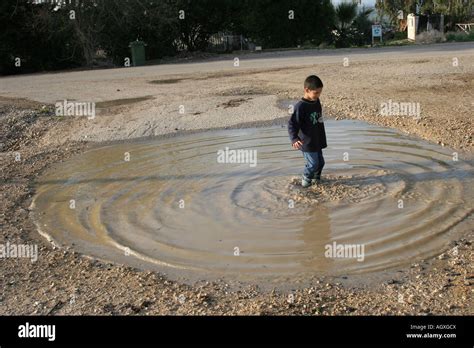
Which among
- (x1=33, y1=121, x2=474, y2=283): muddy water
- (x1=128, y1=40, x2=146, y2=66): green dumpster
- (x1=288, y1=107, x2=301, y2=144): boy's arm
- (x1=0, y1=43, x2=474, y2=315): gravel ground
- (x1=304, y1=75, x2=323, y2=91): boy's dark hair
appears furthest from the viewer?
(x1=128, y1=40, x2=146, y2=66): green dumpster

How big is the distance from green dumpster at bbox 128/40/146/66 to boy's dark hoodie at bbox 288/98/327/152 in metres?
20.3

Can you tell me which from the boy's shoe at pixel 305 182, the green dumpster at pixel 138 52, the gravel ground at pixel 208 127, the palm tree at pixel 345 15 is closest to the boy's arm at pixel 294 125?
the boy's shoe at pixel 305 182

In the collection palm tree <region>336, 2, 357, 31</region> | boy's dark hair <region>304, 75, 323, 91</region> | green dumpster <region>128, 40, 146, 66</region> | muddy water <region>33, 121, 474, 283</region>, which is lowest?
muddy water <region>33, 121, 474, 283</region>

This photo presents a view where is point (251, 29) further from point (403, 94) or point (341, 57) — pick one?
point (403, 94)

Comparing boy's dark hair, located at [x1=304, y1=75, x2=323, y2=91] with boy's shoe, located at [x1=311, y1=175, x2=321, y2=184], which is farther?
boy's shoe, located at [x1=311, y1=175, x2=321, y2=184]

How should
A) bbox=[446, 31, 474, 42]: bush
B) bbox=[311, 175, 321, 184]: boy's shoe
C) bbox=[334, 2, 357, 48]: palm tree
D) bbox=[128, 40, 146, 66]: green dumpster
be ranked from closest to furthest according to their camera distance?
bbox=[311, 175, 321, 184]: boy's shoe < bbox=[128, 40, 146, 66]: green dumpster < bbox=[446, 31, 474, 42]: bush < bbox=[334, 2, 357, 48]: palm tree

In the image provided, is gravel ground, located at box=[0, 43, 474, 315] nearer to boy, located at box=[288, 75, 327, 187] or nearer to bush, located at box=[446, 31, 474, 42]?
boy, located at box=[288, 75, 327, 187]

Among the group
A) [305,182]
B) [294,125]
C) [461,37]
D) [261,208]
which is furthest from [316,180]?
[461,37]

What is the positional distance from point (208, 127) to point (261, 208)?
16.5ft

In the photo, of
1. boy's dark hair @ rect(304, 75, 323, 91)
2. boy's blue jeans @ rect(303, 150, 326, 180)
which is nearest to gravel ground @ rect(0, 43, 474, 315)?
boy's blue jeans @ rect(303, 150, 326, 180)

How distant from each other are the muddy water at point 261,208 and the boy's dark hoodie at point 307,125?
0.55 m

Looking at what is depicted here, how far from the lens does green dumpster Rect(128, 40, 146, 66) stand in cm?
2615
